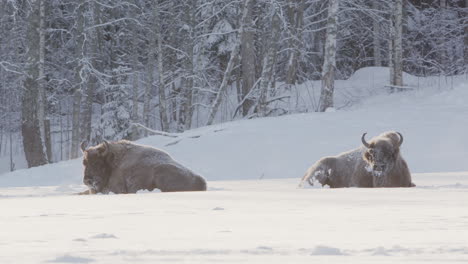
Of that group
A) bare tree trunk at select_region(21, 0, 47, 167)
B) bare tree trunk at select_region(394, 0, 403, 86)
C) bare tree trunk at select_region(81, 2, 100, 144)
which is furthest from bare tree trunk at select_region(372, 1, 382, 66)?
bare tree trunk at select_region(21, 0, 47, 167)

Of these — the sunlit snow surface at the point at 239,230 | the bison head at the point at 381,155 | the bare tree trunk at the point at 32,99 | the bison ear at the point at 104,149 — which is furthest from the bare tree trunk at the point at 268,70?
the sunlit snow surface at the point at 239,230

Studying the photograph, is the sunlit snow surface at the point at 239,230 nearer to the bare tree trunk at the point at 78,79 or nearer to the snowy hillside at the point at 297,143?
the snowy hillside at the point at 297,143

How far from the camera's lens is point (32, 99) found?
82.3 ft

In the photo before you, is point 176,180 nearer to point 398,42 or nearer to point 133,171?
point 133,171

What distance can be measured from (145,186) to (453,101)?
14106mm

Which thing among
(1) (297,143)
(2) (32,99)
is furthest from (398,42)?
(2) (32,99)

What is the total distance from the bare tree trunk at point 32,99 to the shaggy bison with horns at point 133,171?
44.9 ft

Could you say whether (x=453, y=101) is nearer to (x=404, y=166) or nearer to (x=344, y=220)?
(x=404, y=166)

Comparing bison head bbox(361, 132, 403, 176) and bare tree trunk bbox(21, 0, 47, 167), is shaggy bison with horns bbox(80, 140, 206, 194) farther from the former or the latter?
bare tree trunk bbox(21, 0, 47, 167)

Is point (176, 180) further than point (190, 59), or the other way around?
point (190, 59)

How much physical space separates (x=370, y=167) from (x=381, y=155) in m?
0.31

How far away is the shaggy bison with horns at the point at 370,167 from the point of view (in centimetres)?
1175

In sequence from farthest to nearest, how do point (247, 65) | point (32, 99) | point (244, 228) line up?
point (247, 65), point (32, 99), point (244, 228)

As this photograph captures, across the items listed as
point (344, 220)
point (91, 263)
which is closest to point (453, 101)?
point (344, 220)
